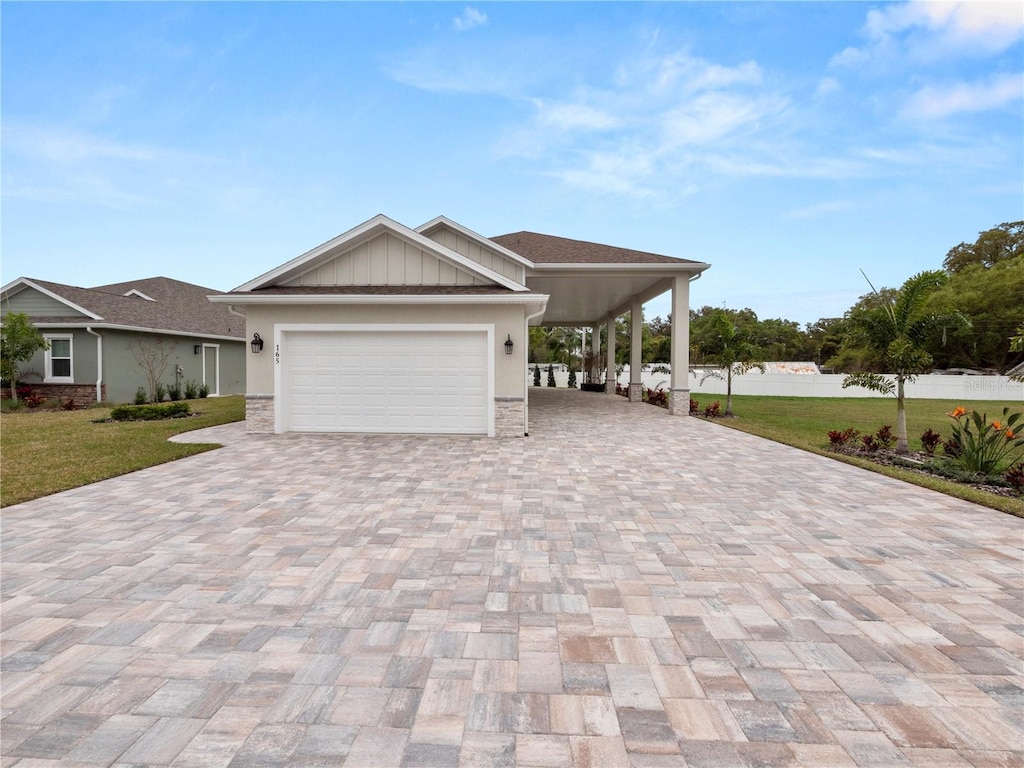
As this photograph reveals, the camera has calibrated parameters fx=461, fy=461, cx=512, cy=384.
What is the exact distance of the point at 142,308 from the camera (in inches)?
712

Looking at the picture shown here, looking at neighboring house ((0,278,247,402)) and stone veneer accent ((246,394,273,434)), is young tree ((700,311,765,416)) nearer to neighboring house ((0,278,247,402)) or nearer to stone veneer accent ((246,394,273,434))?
stone veneer accent ((246,394,273,434))

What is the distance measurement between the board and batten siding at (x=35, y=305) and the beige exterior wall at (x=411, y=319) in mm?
10850

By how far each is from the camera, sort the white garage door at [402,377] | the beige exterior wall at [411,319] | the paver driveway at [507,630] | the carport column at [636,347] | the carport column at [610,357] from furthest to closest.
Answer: the carport column at [610,357], the carport column at [636,347], the white garage door at [402,377], the beige exterior wall at [411,319], the paver driveway at [507,630]

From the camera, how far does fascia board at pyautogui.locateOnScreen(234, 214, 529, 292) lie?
1009 centimetres

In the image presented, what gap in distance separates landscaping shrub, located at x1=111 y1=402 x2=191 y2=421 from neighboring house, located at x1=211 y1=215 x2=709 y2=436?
17.3 feet

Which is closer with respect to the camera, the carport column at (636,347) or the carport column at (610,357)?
the carport column at (636,347)

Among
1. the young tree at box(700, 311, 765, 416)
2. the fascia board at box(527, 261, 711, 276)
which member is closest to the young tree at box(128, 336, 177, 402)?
the fascia board at box(527, 261, 711, 276)

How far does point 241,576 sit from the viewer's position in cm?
344

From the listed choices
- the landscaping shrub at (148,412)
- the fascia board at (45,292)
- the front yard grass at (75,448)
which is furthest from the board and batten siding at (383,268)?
the fascia board at (45,292)

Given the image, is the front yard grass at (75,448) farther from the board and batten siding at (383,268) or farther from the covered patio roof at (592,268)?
the covered patio roof at (592,268)

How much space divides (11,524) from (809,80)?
58.6 ft

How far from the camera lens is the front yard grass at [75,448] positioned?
6113 mm

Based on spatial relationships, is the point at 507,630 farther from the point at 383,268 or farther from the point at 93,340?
the point at 93,340

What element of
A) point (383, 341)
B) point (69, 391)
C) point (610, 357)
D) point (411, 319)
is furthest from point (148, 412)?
point (610, 357)
